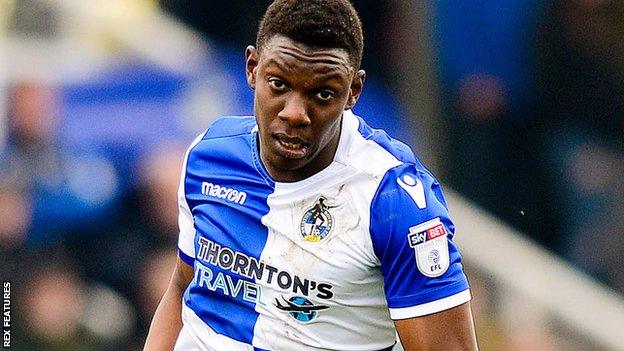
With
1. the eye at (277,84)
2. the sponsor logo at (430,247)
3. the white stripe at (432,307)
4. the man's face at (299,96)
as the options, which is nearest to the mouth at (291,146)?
the man's face at (299,96)

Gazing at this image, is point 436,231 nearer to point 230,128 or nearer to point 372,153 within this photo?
point 372,153

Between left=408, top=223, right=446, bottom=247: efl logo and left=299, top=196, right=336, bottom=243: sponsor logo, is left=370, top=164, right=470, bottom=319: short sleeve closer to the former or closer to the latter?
left=408, top=223, right=446, bottom=247: efl logo

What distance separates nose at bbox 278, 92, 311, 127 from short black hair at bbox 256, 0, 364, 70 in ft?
0.44

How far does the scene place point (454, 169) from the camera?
19.9ft

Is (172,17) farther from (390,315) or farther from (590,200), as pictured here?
(390,315)

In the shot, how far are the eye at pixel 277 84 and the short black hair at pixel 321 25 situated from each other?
0.11m

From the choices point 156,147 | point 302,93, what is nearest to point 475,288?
point 156,147

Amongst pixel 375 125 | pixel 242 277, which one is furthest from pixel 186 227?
pixel 375 125

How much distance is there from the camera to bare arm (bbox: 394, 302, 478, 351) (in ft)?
9.62

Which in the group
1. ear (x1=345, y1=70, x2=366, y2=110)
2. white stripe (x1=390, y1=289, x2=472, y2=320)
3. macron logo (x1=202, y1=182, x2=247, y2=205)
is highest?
ear (x1=345, y1=70, x2=366, y2=110)

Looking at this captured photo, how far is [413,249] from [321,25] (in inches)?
22.5

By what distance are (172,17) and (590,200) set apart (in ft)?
7.26

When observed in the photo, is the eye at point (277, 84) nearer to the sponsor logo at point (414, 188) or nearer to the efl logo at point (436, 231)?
the sponsor logo at point (414, 188)

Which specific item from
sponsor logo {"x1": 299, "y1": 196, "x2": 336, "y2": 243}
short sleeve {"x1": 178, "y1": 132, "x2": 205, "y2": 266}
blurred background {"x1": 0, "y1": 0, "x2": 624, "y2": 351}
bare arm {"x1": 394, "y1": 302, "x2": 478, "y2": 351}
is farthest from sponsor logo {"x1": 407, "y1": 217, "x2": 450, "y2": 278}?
blurred background {"x1": 0, "y1": 0, "x2": 624, "y2": 351}
